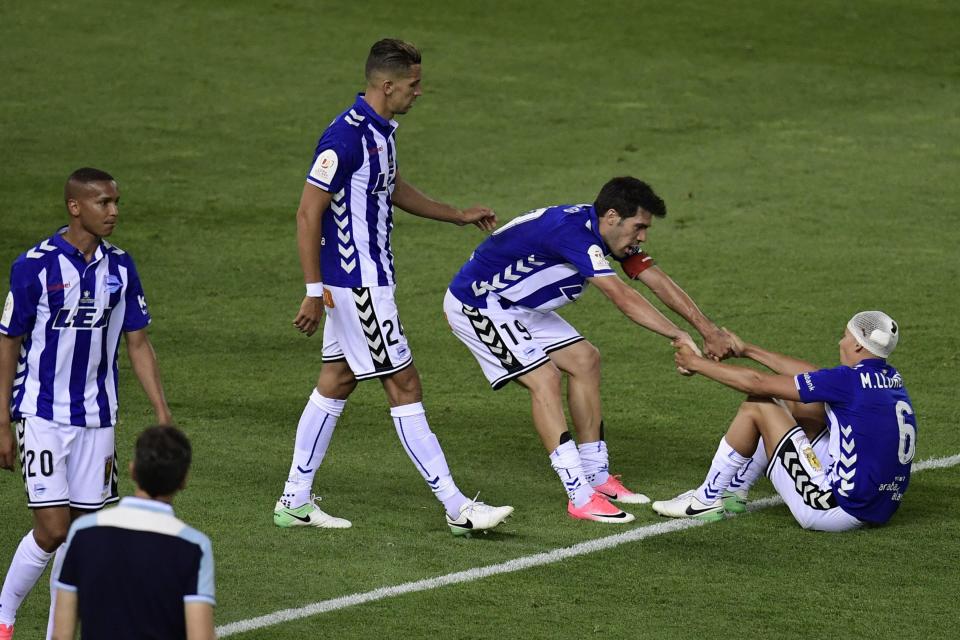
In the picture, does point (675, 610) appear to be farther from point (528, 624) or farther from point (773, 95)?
point (773, 95)

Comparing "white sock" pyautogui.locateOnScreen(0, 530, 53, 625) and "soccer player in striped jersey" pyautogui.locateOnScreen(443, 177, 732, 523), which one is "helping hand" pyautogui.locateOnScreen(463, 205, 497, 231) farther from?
"white sock" pyautogui.locateOnScreen(0, 530, 53, 625)

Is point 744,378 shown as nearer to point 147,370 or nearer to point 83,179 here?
point 147,370

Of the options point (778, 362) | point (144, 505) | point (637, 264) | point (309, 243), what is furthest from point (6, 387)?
point (778, 362)

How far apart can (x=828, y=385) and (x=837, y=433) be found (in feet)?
0.84

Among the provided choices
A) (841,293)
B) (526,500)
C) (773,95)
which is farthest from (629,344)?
(773,95)

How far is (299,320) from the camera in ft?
25.2

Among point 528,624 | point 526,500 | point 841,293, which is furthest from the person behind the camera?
point 841,293

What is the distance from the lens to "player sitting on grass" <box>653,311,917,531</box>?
764 centimetres

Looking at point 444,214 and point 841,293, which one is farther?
point 841,293

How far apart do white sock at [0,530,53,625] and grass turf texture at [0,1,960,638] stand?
0.22 metres

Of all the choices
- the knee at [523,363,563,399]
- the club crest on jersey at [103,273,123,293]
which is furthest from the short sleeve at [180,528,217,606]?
the knee at [523,363,563,399]

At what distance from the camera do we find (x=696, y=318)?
8195mm

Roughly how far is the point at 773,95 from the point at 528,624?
16.0 metres

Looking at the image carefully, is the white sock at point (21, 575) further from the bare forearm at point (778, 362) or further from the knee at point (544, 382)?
the bare forearm at point (778, 362)
